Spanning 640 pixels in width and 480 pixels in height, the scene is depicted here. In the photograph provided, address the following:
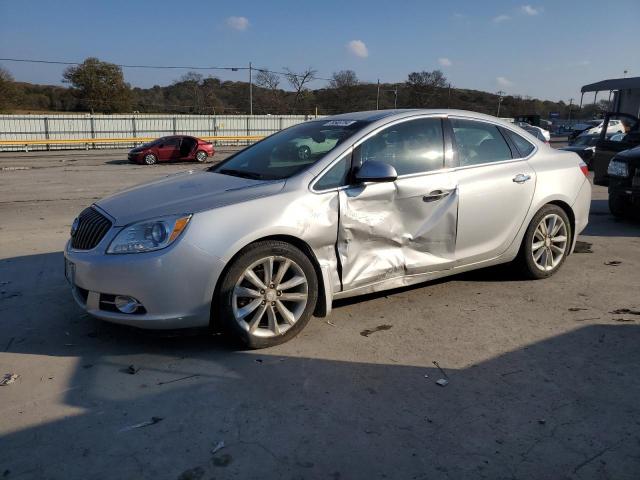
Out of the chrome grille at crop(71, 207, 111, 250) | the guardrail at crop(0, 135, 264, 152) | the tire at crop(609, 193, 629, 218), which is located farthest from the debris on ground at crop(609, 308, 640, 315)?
the guardrail at crop(0, 135, 264, 152)

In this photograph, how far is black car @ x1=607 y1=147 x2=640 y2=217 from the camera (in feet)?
→ 26.5

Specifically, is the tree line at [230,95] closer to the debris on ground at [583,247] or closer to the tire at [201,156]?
the tire at [201,156]

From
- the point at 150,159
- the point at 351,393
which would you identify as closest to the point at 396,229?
the point at 351,393

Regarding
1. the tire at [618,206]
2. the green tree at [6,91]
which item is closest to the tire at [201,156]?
the tire at [618,206]

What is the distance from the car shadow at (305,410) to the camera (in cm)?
251

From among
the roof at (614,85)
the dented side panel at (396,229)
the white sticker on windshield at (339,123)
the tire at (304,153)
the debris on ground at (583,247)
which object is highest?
the roof at (614,85)

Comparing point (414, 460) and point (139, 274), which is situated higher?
point (139, 274)

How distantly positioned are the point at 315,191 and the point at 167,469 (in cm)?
212

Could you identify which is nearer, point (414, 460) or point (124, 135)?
point (414, 460)

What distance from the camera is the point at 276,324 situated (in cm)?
378

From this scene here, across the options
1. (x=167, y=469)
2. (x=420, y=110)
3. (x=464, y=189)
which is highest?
(x=420, y=110)

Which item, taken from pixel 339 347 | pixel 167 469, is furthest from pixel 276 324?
pixel 167 469

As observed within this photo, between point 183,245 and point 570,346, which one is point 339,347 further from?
point 570,346

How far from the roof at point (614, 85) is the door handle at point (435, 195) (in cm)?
2028
